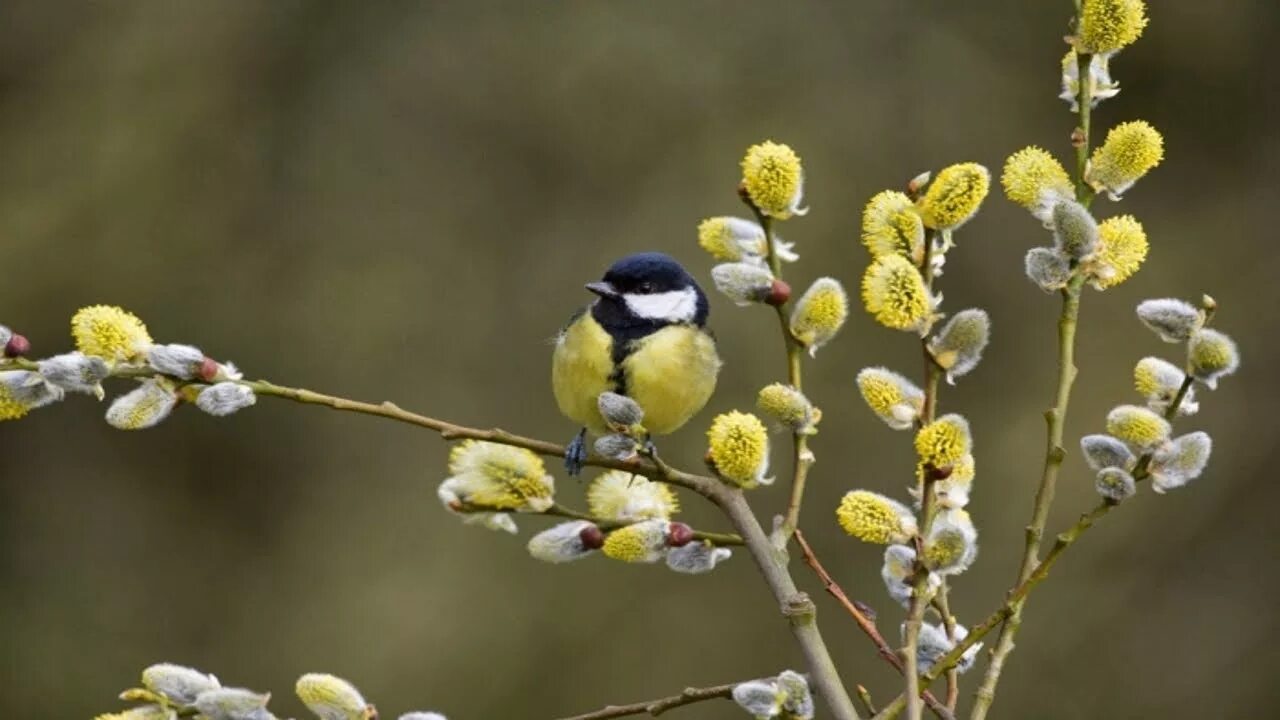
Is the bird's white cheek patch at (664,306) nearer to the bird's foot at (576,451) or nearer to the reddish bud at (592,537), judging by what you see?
the bird's foot at (576,451)

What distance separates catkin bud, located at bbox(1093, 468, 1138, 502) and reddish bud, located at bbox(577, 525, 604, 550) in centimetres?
37

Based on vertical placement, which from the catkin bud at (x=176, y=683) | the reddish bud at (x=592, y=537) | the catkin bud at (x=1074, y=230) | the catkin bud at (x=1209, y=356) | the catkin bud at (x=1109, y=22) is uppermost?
the catkin bud at (x=1109, y=22)

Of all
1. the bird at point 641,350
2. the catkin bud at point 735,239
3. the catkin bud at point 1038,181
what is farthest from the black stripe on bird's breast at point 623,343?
the catkin bud at point 1038,181

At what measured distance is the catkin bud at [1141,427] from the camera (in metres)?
1.23

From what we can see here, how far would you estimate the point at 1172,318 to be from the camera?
4.09 feet

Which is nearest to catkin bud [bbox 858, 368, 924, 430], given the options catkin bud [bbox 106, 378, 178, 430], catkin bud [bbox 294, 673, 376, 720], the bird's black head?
catkin bud [bbox 294, 673, 376, 720]

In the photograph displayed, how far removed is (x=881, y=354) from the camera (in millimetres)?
4629

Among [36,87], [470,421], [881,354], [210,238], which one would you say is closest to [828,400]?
[881,354]

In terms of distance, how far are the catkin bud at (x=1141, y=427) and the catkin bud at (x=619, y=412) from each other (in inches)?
14.0

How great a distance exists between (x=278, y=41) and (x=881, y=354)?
215 centimetres

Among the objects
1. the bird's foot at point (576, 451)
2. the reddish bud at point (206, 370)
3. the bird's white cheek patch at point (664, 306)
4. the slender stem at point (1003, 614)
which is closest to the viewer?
the slender stem at point (1003, 614)

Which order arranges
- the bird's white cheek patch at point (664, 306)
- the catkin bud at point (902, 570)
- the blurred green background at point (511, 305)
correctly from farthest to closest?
1. the blurred green background at point (511, 305)
2. the bird's white cheek patch at point (664, 306)
3. the catkin bud at point (902, 570)

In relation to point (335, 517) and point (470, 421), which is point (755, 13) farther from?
point (335, 517)

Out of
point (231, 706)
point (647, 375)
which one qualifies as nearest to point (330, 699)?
point (231, 706)
